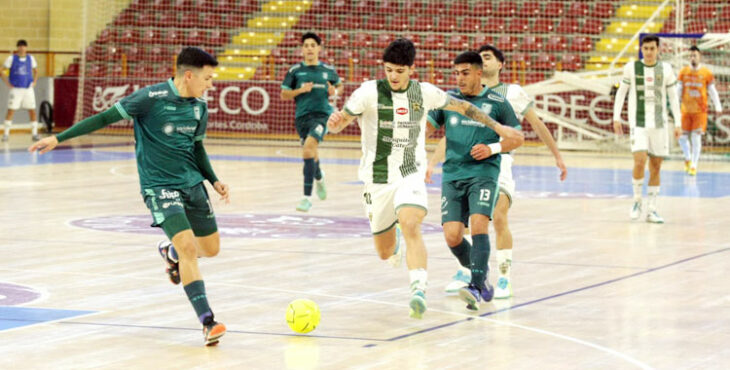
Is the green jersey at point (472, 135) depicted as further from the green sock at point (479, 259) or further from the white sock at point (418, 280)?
the white sock at point (418, 280)

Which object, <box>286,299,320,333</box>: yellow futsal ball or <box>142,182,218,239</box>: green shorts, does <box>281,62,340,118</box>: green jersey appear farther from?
<box>286,299,320,333</box>: yellow futsal ball

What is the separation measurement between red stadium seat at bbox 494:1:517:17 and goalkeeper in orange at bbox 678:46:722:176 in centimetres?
1077

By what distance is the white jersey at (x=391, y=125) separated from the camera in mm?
8430

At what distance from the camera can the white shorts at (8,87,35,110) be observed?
29.6 m

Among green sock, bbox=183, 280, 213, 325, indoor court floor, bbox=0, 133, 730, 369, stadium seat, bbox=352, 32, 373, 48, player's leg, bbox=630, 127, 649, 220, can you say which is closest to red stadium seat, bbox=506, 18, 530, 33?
stadium seat, bbox=352, 32, 373, 48

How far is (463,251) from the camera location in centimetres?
919

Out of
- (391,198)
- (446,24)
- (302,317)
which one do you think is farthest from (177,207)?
(446,24)

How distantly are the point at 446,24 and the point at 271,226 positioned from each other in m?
19.8

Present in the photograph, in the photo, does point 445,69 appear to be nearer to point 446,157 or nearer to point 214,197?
point 214,197

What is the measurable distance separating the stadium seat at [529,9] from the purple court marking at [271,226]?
1898 cm

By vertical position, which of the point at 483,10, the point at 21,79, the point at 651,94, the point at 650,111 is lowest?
the point at 650,111

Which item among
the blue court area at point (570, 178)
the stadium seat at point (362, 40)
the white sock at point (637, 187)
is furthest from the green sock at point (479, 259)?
the stadium seat at point (362, 40)

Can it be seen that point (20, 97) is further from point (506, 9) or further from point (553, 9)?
point (553, 9)

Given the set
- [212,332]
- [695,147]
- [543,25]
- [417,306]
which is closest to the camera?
[212,332]
